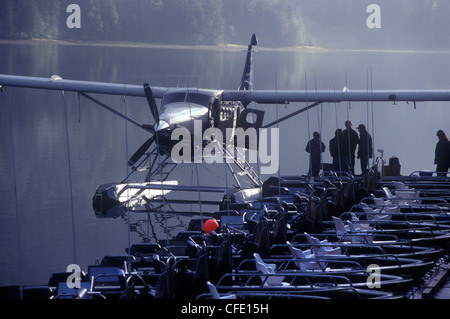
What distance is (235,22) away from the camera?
10806cm

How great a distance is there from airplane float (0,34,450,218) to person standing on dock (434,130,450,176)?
9.09 ft

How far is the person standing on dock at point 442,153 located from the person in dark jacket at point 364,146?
127cm

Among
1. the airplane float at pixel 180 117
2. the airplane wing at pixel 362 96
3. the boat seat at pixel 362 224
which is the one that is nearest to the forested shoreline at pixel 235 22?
the airplane float at pixel 180 117

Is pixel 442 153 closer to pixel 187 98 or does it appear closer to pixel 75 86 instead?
pixel 187 98

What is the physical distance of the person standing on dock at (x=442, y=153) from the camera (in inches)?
656

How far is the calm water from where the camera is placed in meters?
15.6

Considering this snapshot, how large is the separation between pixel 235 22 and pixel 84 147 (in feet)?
265

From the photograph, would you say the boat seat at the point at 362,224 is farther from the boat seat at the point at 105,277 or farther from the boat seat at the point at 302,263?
the boat seat at the point at 105,277

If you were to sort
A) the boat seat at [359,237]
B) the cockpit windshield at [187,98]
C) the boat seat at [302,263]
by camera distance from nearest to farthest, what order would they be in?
the boat seat at [302,263], the boat seat at [359,237], the cockpit windshield at [187,98]

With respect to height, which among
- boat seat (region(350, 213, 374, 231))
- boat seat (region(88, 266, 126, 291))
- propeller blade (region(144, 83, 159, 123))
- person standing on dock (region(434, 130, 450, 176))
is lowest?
boat seat (region(88, 266, 126, 291))

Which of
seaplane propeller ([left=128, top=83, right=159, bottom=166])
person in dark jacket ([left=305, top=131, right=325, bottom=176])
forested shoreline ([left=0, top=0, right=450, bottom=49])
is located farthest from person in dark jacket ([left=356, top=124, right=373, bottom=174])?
forested shoreline ([left=0, top=0, right=450, bottom=49])

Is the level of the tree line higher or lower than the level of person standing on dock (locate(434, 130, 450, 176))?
higher

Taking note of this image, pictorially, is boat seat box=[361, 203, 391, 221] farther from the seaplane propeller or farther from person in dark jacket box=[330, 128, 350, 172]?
the seaplane propeller
